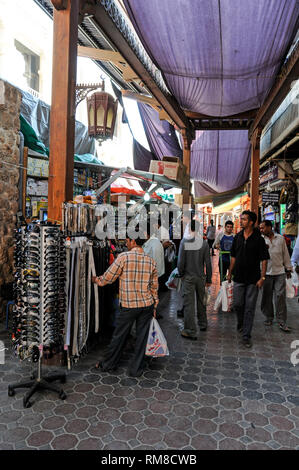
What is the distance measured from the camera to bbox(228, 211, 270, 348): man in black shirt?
437 cm

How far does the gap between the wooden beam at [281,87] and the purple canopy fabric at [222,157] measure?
236cm

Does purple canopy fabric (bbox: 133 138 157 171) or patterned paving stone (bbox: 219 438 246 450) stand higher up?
purple canopy fabric (bbox: 133 138 157 171)

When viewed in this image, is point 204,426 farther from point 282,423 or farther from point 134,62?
point 134,62

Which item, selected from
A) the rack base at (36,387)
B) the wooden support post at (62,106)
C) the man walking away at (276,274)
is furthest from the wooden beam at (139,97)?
the rack base at (36,387)

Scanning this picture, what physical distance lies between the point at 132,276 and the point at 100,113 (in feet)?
11.8

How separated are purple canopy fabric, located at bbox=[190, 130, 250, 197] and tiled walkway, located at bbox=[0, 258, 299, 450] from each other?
7.68 meters

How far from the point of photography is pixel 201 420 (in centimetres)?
258

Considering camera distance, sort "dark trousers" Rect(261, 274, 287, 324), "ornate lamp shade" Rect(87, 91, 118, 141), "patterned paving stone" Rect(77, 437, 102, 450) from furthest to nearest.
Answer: "ornate lamp shade" Rect(87, 91, 118, 141) → "dark trousers" Rect(261, 274, 287, 324) → "patterned paving stone" Rect(77, 437, 102, 450)

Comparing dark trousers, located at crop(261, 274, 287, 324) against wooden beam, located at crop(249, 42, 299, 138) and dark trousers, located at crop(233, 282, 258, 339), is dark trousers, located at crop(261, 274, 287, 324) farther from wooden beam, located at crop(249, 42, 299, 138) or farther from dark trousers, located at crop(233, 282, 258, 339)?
wooden beam, located at crop(249, 42, 299, 138)

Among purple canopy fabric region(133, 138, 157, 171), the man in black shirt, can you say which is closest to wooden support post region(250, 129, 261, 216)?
purple canopy fabric region(133, 138, 157, 171)

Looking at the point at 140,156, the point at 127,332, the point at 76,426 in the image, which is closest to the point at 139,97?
the point at 140,156
